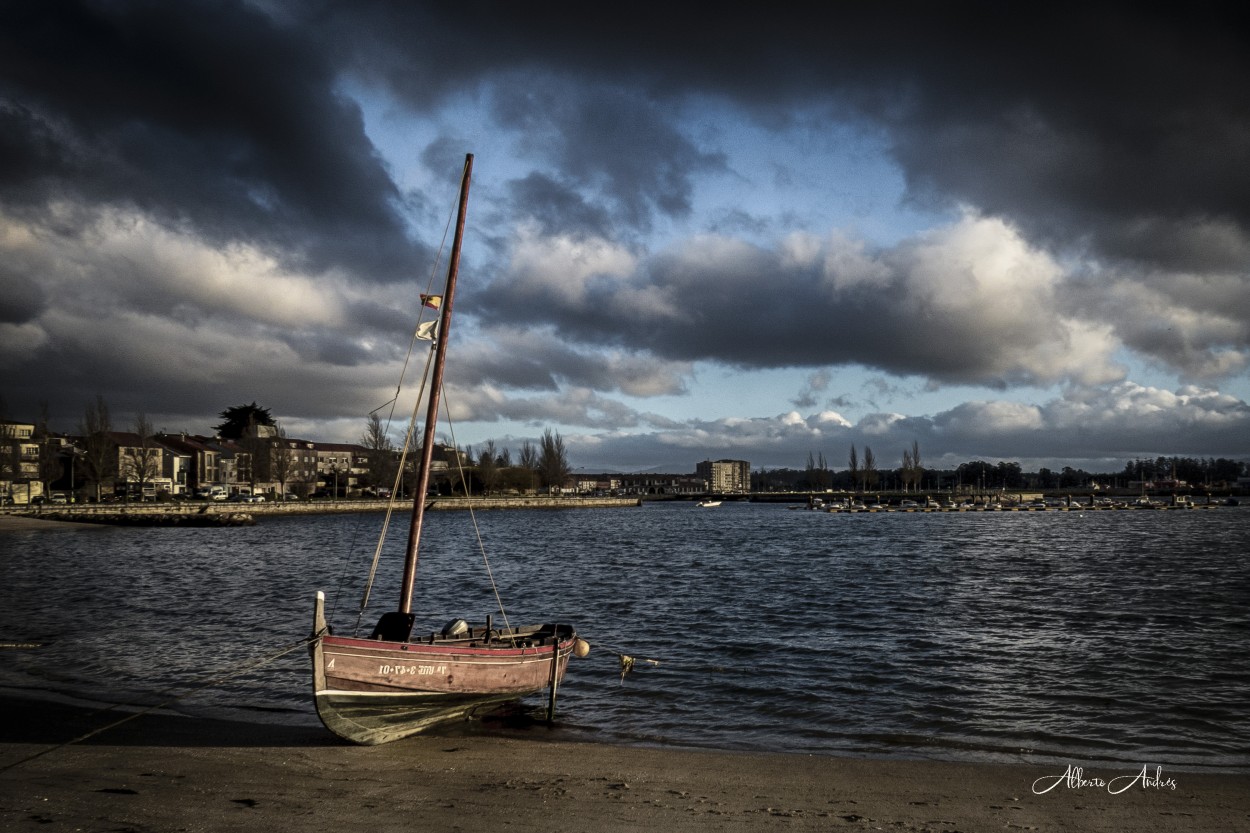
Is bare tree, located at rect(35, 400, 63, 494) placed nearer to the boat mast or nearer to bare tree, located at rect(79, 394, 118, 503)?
bare tree, located at rect(79, 394, 118, 503)

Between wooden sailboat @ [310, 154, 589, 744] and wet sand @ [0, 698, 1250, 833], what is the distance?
26.1 inches

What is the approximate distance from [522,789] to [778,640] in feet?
61.8

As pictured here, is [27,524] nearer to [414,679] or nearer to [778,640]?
[778,640]

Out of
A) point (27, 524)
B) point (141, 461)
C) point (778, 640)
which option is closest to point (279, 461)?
point (141, 461)

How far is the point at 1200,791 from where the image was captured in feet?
46.3

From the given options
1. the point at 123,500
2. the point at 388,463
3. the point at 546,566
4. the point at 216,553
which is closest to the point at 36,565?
the point at 216,553

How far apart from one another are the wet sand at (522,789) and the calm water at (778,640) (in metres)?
2.06

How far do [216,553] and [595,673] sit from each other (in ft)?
193

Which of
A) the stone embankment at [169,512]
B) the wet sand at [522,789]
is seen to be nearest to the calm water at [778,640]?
the wet sand at [522,789]

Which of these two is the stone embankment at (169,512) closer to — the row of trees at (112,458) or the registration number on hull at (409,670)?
the row of trees at (112,458)

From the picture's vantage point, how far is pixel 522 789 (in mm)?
13562

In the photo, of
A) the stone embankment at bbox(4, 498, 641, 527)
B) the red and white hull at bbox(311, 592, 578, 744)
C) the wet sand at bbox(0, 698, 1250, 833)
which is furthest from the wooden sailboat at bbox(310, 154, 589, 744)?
the stone embankment at bbox(4, 498, 641, 527)

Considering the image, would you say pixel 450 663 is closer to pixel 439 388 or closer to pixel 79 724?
pixel 439 388

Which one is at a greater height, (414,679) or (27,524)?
(414,679)
